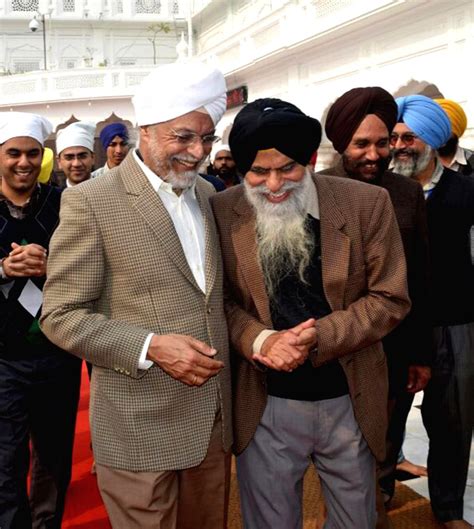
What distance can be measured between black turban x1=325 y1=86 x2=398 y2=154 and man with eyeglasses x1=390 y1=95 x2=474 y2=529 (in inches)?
17.7

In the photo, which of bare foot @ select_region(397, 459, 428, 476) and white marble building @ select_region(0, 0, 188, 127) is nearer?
bare foot @ select_region(397, 459, 428, 476)

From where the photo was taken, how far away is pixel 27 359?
298 centimetres

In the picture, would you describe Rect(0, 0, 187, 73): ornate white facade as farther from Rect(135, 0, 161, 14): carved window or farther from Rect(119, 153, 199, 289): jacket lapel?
Rect(119, 153, 199, 289): jacket lapel

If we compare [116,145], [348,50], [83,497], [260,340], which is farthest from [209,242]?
[348,50]

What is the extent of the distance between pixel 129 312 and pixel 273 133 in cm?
74

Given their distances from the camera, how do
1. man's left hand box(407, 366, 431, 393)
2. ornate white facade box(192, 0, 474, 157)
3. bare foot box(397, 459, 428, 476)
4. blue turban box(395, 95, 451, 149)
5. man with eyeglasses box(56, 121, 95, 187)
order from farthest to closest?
ornate white facade box(192, 0, 474, 157), man with eyeglasses box(56, 121, 95, 187), bare foot box(397, 459, 428, 476), blue turban box(395, 95, 451, 149), man's left hand box(407, 366, 431, 393)

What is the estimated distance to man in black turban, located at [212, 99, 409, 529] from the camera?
2.32 metres

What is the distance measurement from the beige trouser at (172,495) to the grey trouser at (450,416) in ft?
4.43

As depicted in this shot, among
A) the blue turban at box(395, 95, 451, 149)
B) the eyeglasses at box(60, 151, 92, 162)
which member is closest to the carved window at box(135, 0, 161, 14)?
the eyeglasses at box(60, 151, 92, 162)

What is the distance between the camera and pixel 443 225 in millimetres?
3148

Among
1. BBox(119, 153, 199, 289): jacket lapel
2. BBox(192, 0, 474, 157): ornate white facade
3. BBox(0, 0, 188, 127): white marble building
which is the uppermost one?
BBox(0, 0, 188, 127): white marble building

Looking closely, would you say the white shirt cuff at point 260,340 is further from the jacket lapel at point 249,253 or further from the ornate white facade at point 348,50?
the ornate white facade at point 348,50

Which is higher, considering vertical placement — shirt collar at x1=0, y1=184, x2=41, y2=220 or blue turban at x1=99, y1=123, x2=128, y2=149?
blue turban at x1=99, y1=123, x2=128, y2=149

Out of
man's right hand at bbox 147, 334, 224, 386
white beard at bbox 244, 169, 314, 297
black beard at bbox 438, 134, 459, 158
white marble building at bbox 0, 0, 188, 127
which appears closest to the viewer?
man's right hand at bbox 147, 334, 224, 386
